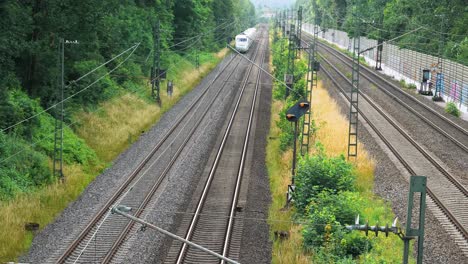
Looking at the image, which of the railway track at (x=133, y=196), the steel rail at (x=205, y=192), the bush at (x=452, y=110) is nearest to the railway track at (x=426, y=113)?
the bush at (x=452, y=110)

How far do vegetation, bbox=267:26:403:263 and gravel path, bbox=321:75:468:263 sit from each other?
0.41 metres

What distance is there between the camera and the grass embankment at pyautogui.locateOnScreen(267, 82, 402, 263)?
16.5m

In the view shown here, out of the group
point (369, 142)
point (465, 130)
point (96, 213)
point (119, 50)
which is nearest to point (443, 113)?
point (465, 130)

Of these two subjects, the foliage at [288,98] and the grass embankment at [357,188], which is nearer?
the grass embankment at [357,188]

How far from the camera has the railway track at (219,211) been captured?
1767 cm

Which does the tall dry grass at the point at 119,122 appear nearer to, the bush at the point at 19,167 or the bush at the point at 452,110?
the bush at the point at 19,167

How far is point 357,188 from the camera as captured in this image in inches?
887

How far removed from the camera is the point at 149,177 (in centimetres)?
2550

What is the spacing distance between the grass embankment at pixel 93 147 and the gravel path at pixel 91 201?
0.32 metres

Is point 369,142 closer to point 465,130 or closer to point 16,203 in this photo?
point 465,130

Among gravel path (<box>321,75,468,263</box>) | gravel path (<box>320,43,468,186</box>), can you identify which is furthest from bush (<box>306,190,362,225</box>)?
gravel path (<box>320,43,468,186</box>)

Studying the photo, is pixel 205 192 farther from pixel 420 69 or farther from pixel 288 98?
pixel 420 69

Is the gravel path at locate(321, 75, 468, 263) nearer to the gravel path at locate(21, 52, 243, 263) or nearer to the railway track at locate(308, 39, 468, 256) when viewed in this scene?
the railway track at locate(308, 39, 468, 256)

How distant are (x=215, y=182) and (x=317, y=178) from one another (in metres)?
5.50
